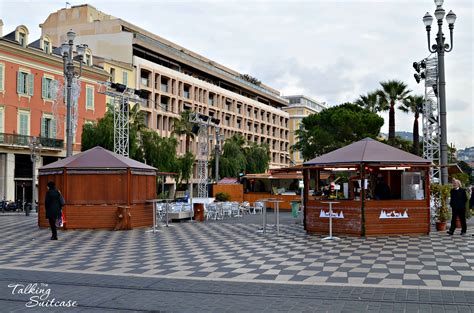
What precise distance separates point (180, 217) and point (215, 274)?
1369 centimetres

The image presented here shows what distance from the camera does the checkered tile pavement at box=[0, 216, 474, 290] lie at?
30.1ft

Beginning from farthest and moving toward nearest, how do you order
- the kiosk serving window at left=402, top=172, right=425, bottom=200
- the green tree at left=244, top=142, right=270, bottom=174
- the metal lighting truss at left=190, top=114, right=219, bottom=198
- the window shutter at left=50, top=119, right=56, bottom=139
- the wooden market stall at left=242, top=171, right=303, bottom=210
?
1. the green tree at left=244, top=142, right=270, bottom=174
2. the window shutter at left=50, top=119, right=56, bottom=139
3. the wooden market stall at left=242, top=171, right=303, bottom=210
4. the metal lighting truss at left=190, top=114, right=219, bottom=198
5. the kiosk serving window at left=402, top=172, right=425, bottom=200

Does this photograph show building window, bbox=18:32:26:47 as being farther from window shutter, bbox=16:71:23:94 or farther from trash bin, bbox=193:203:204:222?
trash bin, bbox=193:203:204:222

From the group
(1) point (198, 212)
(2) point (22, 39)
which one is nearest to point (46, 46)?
(2) point (22, 39)

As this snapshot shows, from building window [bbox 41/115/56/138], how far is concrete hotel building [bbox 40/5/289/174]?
13.0 metres

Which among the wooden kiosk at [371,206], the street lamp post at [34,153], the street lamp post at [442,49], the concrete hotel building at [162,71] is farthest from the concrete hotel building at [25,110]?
the street lamp post at [442,49]

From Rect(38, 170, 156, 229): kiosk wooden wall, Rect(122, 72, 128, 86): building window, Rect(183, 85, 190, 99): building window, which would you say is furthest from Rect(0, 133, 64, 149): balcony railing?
Rect(183, 85, 190, 99): building window

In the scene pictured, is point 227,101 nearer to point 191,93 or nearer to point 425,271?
point 191,93

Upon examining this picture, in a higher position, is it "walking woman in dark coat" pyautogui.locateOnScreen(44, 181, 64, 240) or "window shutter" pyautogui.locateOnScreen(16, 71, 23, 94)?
"window shutter" pyautogui.locateOnScreen(16, 71, 23, 94)

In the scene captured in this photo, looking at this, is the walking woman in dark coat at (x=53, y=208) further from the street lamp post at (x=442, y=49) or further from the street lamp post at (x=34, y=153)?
the street lamp post at (x=34, y=153)

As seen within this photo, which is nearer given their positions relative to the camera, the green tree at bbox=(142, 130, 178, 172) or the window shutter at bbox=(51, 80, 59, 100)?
the green tree at bbox=(142, 130, 178, 172)

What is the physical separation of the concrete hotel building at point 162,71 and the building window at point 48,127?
42.7 feet

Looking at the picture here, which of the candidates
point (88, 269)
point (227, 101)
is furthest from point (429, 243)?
point (227, 101)

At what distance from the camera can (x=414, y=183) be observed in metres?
17.9
